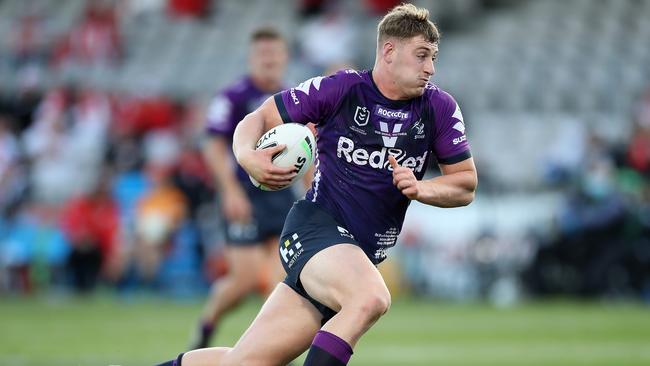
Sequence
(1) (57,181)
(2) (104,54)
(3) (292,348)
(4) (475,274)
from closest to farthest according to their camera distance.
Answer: (3) (292,348) < (4) (475,274) < (1) (57,181) < (2) (104,54)

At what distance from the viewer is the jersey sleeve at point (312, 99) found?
6.39m

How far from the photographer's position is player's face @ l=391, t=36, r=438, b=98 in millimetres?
6320

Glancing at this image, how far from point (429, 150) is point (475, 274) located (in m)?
12.0

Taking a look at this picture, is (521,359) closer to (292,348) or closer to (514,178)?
(292,348)

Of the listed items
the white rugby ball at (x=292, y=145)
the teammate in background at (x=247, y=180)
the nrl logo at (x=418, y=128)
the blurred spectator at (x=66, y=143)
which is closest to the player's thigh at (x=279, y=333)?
the white rugby ball at (x=292, y=145)

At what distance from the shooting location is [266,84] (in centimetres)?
1015

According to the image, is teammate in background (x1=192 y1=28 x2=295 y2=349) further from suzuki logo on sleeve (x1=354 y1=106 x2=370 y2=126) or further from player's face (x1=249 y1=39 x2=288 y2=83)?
suzuki logo on sleeve (x1=354 y1=106 x2=370 y2=126)

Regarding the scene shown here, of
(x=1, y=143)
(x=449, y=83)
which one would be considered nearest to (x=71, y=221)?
(x=1, y=143)

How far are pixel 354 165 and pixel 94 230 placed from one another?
12708 mm

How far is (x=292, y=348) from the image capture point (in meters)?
6.25

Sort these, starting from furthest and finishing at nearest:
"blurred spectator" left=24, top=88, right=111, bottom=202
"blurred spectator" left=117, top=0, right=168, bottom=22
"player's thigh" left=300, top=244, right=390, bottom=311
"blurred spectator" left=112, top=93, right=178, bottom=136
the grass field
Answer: "blurred spectator" left=117, top=0, right=168, bottom=22 < "blurred spectator" left=112, top=93, right=178, bottom=136 < "blurred spectator" left=24, top=88, right=111, bottom=202 < the grass field < "player's thigh" left=300, top=244, right=390, bottom=311

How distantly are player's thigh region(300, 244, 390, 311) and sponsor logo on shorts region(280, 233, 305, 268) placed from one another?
0.12 metres

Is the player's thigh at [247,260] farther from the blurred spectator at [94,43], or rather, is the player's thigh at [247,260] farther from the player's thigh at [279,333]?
the blurred spectator at [94,43]

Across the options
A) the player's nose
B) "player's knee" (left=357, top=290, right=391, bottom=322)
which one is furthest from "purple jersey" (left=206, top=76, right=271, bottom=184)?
"player's knee" (left=357, top=290, right=391, bottom=322)
